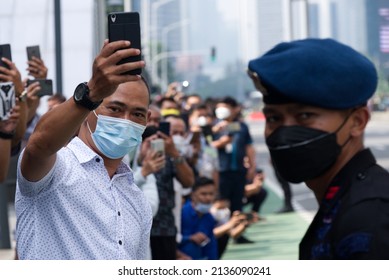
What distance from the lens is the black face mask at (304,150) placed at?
108 inches

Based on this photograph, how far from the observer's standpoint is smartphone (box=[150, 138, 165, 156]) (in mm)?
7746

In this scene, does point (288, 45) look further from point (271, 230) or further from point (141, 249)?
point (271, 230)

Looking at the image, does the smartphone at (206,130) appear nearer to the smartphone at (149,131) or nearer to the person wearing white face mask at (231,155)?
the person wearing white face mask at (231,155)

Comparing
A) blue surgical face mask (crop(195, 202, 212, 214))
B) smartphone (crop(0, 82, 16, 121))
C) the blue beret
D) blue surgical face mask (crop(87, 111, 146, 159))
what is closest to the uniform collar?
the blue beret

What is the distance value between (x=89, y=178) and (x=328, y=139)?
127 centimetres

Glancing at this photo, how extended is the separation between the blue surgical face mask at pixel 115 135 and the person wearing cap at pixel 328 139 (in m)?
1.23

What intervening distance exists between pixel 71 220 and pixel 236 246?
11738 mm

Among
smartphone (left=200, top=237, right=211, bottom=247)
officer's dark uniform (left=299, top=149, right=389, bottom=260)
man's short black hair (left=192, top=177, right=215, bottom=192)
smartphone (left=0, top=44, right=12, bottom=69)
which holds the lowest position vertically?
smartphone (left=200, top=237, right=211, bottom=247)

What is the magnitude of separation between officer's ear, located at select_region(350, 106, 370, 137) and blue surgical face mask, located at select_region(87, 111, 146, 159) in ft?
4.49

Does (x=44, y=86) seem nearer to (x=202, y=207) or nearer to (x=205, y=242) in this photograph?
(x=205, y=242)

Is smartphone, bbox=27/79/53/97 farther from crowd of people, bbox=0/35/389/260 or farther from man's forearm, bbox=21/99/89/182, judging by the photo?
man's forearm, bbox=21/99/89/182

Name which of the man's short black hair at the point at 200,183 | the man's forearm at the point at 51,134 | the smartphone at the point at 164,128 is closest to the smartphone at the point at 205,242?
the man's short black hair at the point at 200,183

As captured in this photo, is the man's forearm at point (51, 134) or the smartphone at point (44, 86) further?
the smartphone at point (44, 86)

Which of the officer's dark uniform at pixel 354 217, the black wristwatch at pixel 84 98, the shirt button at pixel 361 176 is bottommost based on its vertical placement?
the officer's dark uniform at pixel 354 217
